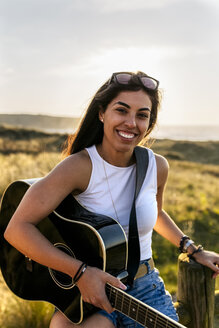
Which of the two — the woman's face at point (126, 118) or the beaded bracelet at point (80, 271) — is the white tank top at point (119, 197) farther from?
the beaded bracelet at point (80, 271)

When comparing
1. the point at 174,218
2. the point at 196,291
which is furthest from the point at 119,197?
the point at 174,218

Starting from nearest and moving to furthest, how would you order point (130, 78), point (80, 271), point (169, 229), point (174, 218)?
point (80, 271), point (130, 78), point (169, 229), point (174, 218)

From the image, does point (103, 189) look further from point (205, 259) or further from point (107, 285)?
point (205, 259)

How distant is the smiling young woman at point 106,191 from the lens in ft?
6.60

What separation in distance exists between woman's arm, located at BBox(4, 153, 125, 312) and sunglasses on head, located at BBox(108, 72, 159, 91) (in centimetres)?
62

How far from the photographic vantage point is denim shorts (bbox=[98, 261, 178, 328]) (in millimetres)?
2115

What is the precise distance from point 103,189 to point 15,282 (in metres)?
0.94

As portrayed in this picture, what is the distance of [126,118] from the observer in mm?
2254

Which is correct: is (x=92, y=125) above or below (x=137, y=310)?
above

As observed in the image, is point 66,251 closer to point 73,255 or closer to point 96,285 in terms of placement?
point 73,255

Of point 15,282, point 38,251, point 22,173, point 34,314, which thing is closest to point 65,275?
point 38,251

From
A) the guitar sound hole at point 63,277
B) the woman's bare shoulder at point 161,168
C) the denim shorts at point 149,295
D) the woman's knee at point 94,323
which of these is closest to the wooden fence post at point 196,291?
the denim shorts at point 149,295

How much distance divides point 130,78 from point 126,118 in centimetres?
26

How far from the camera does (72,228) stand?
2150 mm
